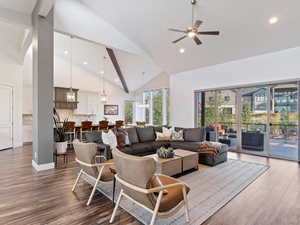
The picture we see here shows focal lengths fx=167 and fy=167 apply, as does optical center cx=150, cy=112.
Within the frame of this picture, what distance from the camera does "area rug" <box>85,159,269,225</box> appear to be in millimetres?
2213

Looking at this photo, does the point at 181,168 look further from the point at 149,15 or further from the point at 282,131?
the point at 149,15

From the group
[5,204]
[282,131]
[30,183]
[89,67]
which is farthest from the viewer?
[89,67]

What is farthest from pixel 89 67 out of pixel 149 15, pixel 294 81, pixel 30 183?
pixel 294 81

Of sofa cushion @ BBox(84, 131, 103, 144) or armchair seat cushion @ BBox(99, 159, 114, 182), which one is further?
sofa cushion @ BBox(84, 131, 103, 144)

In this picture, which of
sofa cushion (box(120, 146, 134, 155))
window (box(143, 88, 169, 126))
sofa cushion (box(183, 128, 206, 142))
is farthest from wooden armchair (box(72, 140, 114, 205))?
window (box(143, 88, 169, 126))

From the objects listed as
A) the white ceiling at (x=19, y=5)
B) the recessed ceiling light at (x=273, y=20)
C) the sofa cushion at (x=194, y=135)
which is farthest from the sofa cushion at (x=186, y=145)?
the white ceiling at (x=19, y=5)

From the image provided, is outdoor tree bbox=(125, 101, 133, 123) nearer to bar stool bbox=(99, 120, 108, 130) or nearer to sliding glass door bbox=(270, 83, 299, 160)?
bar stool bbox=(99, 120, 108, 130)

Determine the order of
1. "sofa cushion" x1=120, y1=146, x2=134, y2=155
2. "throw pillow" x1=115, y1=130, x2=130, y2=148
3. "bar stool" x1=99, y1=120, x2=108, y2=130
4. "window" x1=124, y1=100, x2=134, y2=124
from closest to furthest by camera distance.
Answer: "sofa cushion" x1=120, y1=146, x2=134, y2=155, "throw pillow" x1=115, y1=130, x2=130, y2=148, "bar stool" x1=99, y1=120, x2=108, y2=130, "window" x1=124, y1=100, x2=134, y2=124

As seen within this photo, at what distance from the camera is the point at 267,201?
262 centimetres

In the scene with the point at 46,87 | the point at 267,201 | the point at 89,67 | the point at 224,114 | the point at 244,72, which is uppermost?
the point at 89,67

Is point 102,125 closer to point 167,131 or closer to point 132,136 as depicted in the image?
point 132,136

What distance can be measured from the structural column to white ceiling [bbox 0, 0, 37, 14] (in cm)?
14

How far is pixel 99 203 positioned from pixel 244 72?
592 cm

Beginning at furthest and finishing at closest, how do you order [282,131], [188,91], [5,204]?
[188,91], [282,131], [5,204]
